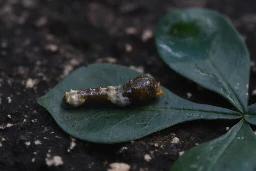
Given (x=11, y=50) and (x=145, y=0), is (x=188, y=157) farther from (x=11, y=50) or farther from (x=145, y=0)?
(x=145, y=0)

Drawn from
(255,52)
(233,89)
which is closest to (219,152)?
(233,89)

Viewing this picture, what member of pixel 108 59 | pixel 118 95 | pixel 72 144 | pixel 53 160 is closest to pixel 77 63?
pixel 108 59

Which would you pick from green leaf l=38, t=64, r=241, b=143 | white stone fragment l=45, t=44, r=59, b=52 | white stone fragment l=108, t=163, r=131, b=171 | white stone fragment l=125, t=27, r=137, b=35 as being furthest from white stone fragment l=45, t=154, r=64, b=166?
white stone fragment l=125, t=27, r=137, b=35

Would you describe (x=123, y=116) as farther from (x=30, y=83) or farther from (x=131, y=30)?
(x=131, y=30)

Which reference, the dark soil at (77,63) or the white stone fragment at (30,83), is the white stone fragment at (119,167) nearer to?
the dark soil at (77,63)

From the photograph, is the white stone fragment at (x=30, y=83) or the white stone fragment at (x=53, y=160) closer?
the white stone fragment at (x=53, y=160)

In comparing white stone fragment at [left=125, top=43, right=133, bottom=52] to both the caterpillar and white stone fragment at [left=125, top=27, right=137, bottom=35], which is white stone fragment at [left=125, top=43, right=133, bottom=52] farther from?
the caterpillar

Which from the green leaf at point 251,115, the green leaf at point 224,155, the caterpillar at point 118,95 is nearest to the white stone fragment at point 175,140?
the green leaf at point 224,155
